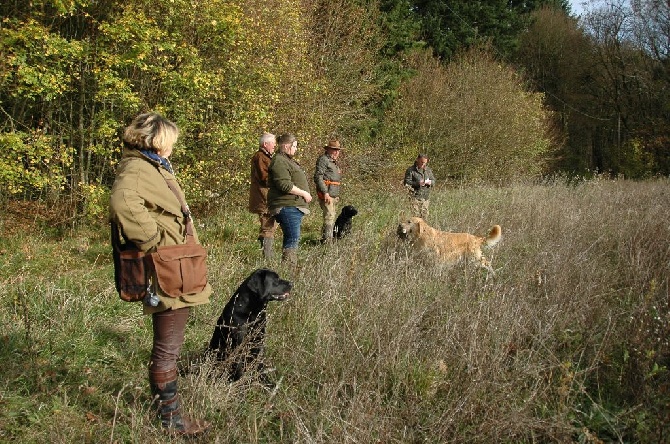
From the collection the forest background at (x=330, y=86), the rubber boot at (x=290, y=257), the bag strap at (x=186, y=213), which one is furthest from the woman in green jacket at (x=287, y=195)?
the forest background at (x=330, y=86)

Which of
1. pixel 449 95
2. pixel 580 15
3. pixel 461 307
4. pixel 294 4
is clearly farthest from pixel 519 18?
pixel 461 307

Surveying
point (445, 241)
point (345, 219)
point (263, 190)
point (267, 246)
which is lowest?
point (267, 246)

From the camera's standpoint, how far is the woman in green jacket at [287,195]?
577 cm

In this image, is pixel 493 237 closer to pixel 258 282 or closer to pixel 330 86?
pixel 258 282

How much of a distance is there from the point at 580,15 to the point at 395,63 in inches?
721

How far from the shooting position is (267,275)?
3432 mm

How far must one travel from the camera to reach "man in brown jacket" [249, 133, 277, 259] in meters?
6.46

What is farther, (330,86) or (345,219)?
(330,86)

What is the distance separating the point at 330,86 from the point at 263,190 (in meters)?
7.72

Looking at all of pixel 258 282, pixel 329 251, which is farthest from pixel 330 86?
pixel 258 282

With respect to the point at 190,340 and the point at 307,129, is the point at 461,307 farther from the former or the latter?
the point at 307,129

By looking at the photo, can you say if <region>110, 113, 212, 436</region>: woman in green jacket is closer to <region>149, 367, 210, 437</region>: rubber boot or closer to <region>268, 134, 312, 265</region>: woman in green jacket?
<region>149, 367, 210, 437</region>: rubber boot

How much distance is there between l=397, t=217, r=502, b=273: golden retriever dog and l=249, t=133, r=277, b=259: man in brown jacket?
1595 millimetres

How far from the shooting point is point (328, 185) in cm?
801
